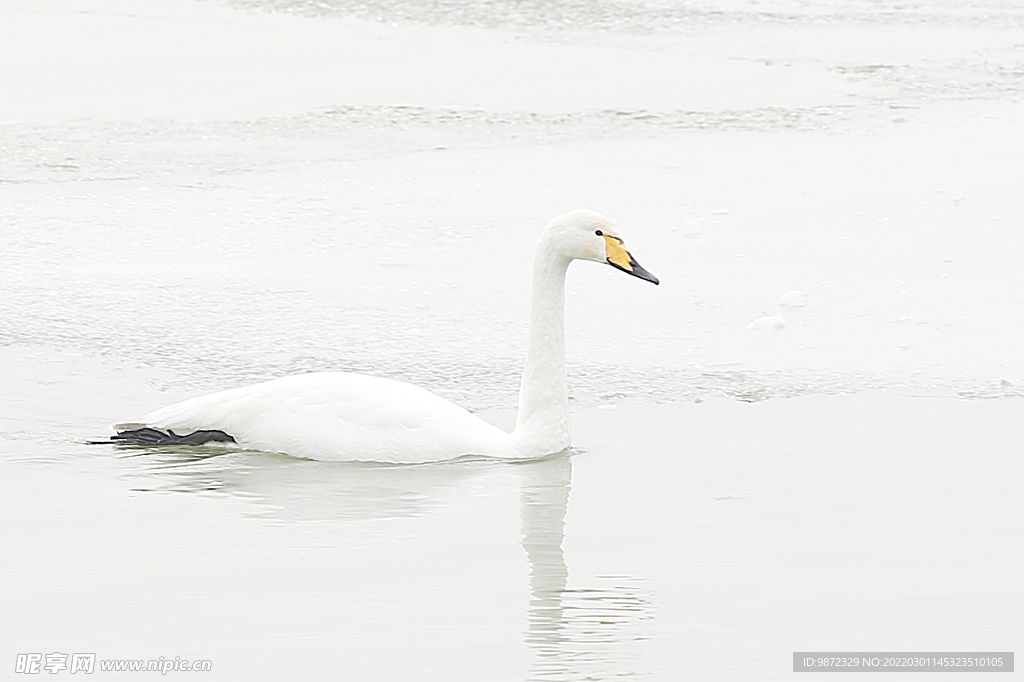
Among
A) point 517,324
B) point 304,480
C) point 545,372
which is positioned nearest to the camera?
point 304,480

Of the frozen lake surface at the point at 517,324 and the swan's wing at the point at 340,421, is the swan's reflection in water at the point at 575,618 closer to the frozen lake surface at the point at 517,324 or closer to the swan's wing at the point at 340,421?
the frozen lake surface at the point at 517,324

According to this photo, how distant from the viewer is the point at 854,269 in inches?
332

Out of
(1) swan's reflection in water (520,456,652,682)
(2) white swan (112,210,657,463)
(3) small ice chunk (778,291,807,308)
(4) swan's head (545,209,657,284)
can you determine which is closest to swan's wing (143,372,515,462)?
(2) white swan (112,210,657,463)

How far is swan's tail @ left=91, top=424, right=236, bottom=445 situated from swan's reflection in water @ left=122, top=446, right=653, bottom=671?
4 cm

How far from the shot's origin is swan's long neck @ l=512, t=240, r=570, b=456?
5.84 metres

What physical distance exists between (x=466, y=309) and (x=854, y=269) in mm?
2075

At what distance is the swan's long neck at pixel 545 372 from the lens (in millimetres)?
5836

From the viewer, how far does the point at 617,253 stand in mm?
6047

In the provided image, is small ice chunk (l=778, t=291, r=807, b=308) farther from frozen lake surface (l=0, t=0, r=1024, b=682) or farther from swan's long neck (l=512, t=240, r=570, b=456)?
swan's long neck (l=512, t=240, r=570, b=456)

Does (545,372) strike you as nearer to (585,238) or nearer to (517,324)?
(585,238)

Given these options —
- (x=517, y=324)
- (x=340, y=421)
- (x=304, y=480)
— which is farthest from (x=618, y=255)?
(x=517, y=324)

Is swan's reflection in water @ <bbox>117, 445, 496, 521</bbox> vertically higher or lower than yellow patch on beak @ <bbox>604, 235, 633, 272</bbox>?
lower

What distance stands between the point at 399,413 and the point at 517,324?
6.48ft

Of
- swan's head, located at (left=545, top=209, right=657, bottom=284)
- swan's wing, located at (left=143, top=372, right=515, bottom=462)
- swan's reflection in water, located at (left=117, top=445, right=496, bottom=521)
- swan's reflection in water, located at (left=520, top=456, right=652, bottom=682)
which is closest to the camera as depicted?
swan's reflection in water, located at (left=520, top=456, right=652, bottom=682)
